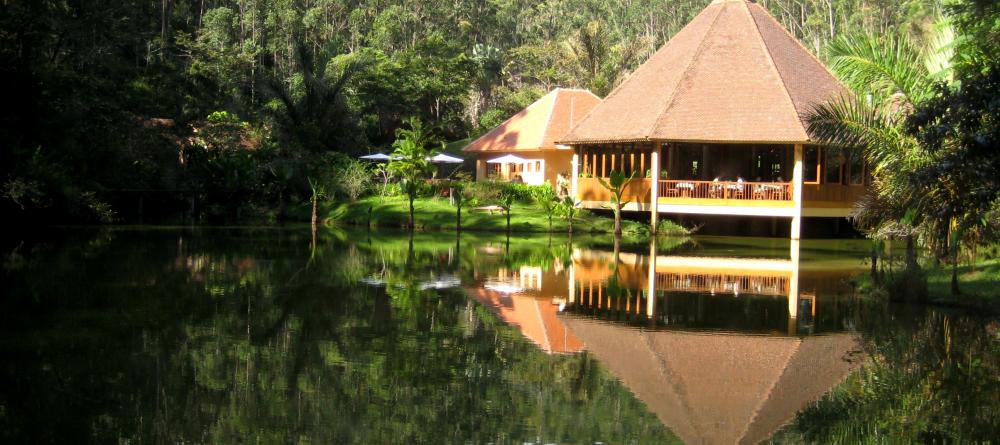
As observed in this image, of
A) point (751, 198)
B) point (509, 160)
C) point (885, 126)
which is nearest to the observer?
point (885, 126)

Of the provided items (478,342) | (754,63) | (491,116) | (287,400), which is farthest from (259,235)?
(491,116)

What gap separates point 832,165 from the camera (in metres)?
36.8

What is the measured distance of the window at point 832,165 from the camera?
33375 millimetres

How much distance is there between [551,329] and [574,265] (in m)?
9.64

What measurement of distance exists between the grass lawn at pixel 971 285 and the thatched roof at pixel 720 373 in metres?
3.44

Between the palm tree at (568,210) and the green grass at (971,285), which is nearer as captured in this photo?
the green grass at (971,285)

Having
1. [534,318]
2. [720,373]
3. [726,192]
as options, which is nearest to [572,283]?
[534,318]

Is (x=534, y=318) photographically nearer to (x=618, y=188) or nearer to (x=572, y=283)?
(x=572, y=283)

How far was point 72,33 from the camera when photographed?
3347 cm

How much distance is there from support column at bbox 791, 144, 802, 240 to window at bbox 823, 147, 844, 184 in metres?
0.98

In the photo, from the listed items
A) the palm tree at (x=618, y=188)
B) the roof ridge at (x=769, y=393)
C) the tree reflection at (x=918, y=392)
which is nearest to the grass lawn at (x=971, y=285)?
the tree reflection at (x=918, y=392)

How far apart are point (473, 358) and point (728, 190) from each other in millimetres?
23306

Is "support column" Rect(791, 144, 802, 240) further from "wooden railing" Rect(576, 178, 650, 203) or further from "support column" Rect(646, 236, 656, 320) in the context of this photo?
"support column" Rect(646, 236, 656, 320)

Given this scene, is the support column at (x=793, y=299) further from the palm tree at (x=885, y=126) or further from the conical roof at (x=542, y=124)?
the conical roof at (x=542, y=124)
